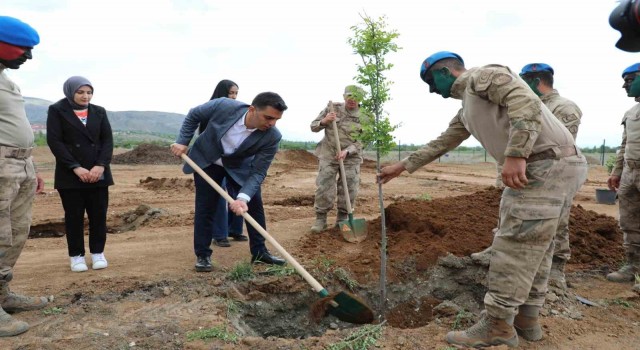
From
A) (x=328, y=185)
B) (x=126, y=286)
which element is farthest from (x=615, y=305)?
(x=126, y=286)

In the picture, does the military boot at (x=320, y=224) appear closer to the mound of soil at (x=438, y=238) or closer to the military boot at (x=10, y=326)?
the mound of soil at (x=438, y=238)

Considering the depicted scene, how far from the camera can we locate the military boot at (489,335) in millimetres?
3166

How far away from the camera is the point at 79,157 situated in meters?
4.46

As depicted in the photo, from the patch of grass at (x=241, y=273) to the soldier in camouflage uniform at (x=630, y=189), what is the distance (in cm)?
385

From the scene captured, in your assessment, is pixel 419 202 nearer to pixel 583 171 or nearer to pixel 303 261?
pixel 303 261

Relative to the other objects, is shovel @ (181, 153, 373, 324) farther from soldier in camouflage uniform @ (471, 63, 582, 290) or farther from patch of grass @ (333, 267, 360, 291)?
soldier in camouflage uniform @ (471, 63, 582, 290)

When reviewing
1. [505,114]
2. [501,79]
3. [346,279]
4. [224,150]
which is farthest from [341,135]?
[501,79]

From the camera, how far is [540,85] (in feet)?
16.2

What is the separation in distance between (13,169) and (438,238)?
4.19 metres

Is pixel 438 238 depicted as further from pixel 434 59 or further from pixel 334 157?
pixel 434 59

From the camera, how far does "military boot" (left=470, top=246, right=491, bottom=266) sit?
180 inches

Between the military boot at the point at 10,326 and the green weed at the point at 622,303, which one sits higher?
the military boot at the point at 10,326

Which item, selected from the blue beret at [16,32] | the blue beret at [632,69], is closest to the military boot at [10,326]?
the blue beret at [16,32]

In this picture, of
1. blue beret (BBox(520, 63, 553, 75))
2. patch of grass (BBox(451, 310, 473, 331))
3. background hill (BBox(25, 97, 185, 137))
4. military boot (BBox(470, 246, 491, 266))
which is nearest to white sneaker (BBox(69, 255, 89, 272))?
patch of grass (BBox(451, 310, 473, 331))
